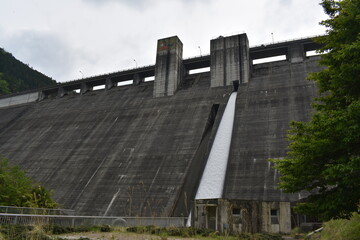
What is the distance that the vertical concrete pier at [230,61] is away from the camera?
28.9 meters

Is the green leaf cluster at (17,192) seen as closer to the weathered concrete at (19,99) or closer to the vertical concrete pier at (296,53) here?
the vertical concrete pier at (296,53)

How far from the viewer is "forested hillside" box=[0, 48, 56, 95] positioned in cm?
6751

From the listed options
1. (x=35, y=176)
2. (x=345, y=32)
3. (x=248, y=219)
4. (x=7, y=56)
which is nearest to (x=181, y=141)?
(x=248, y=219)

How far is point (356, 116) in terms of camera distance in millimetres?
→ 6664

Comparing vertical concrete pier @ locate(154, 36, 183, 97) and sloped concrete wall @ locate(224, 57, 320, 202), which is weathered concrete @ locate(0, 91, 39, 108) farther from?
sloped concrete wall @ locate(224, 57, 320, 202)

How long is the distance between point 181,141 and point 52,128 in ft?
55.4


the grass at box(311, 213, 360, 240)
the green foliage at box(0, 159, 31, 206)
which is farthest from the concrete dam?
the green foliage at box(0, 159, 31, 206)

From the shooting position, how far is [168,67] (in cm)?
3253

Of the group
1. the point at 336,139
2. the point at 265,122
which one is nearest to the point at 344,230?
the point at 336,139

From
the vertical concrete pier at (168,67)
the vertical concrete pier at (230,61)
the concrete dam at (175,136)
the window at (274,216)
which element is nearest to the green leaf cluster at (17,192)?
the concrete dam at (175,136)

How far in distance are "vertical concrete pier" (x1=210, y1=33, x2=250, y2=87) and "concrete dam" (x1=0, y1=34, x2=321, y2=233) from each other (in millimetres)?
101

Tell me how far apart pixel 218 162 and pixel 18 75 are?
222 feet

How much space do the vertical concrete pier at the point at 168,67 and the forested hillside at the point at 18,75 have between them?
46526mm

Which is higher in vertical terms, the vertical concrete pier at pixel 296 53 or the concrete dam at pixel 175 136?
the vertical concrete pier at pixel 296 53
